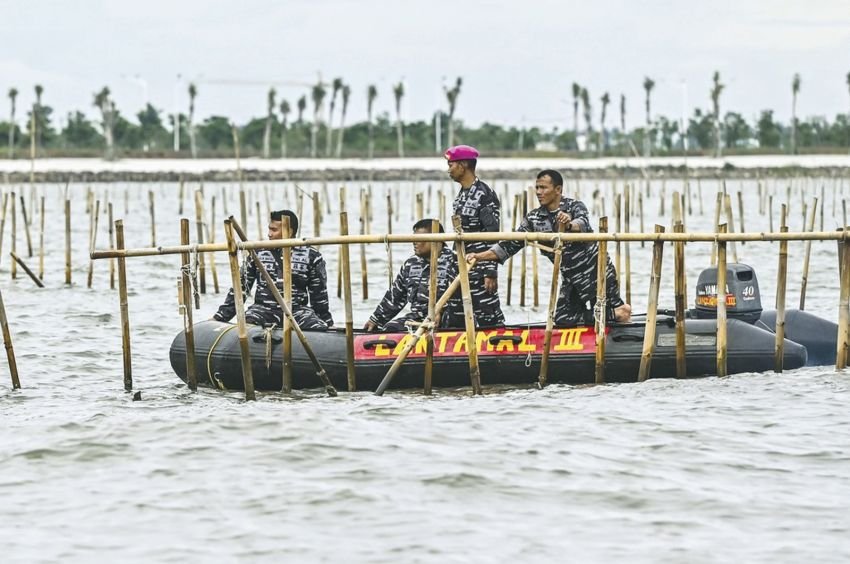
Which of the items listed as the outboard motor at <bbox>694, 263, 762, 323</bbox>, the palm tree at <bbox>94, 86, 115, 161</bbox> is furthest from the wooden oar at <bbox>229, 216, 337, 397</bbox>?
the palm tree at <bbox>94, 86, 115, 161</bbox>

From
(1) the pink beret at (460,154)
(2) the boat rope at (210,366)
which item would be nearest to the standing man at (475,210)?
(1) the pink beret at (460,154)

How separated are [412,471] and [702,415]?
2499 millimetres

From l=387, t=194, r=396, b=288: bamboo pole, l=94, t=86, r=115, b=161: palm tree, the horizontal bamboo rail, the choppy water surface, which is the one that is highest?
l=94, t=86, r=115, b=161: palm tree

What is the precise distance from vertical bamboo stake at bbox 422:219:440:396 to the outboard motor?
2.27 metres

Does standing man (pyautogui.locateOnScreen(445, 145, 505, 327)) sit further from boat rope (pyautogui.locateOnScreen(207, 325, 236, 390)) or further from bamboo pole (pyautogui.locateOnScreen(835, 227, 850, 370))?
bamboo pole (pyautogui.locateOnScreen(835, 227, 850, 370))

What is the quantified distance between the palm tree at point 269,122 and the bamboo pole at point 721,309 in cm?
9905

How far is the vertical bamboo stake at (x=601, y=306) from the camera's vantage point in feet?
33.9

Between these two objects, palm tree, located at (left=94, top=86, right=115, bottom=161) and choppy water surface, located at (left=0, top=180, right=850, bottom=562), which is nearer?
choppy water surface, located at (left=0, top=180, right=850, bottom=562)

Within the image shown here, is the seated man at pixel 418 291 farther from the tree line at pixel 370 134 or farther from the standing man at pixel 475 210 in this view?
the tree line at pixel 370 134

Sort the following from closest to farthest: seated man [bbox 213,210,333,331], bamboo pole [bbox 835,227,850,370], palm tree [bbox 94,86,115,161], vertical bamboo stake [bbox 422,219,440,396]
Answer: vertical bamboo stake [bbox 422,219,440,396], bamboo pole [bbox 835,227,850,370], seated man [bbox 213,210,333,331], palm tree [bbox 94,86,115,161]

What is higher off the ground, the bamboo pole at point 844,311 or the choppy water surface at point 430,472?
the bamboo pole at point 844,311

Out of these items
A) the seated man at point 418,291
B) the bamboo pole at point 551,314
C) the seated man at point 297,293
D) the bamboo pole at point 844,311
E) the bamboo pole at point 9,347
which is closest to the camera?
the bamboo pole at point 551,314

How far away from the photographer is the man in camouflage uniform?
10.8 m

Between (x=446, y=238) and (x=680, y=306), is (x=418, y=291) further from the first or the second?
(x=680, y=306)
